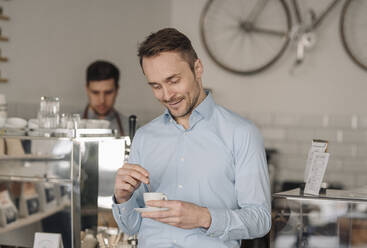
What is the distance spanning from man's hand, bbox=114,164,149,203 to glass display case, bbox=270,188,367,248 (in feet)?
1.99

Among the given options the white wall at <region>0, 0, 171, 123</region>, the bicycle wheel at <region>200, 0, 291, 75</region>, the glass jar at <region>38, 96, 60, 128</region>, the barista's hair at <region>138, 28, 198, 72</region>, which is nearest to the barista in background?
the white wall at <region>0, 0, 171, 123</region>

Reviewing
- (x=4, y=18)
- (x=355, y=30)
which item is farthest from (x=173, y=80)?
(x=355, y=30)

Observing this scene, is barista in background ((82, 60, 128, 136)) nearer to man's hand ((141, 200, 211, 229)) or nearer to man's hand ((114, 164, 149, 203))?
man's hand ((114, 164, 149, 203))

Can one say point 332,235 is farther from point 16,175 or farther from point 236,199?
point 16,175

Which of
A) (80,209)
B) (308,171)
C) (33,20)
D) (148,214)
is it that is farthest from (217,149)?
(33,20)

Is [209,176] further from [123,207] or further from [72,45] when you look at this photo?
[72,45]

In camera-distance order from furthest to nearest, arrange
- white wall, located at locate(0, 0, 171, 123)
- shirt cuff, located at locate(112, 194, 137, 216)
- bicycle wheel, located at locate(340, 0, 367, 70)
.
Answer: bicycle wheel, located at locate(340, 0, 367, 70) < white wall, located at locate(0, 0, 171, 123) < shirt cuff, located at locate(112, 194, 137, 216)

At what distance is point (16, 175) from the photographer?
1890mm

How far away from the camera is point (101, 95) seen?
3.33 m

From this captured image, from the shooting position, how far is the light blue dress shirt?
1.29 meters

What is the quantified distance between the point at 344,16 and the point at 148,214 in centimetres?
304

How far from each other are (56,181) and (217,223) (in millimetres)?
797

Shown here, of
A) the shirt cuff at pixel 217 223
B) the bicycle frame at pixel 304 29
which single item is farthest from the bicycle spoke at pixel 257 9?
the shirt cuff at pixel 217 223

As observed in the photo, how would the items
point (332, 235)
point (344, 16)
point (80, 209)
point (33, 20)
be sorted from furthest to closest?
point (344, 16)
point (33, 20)
point (80, 209)
point (332, 235)
